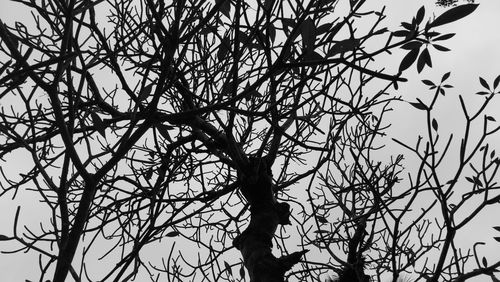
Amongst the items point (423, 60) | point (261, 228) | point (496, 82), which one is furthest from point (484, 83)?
point (261, 228)

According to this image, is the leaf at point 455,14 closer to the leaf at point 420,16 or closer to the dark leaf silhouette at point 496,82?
the leaf at point 420,16

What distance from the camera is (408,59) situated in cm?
158

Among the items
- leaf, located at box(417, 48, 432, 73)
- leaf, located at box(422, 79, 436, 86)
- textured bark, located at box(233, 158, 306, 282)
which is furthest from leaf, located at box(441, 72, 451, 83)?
textured bark, located at box(233, 158, 306, 282)

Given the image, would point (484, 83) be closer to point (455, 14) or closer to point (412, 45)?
point (412, 45)

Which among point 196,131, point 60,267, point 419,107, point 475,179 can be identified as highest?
point 196,131

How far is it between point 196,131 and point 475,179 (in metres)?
1.69

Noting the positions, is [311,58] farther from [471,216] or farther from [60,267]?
[60,267]

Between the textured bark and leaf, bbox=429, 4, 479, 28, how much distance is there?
1332 millimetres

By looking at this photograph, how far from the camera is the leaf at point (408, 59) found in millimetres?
1576

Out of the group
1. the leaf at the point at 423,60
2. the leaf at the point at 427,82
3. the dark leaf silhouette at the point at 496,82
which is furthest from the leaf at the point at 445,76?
the leaf at the point at 423,60

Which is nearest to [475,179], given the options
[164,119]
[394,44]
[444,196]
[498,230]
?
[498,230]

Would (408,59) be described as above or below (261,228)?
below

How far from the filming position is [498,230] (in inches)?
87.2

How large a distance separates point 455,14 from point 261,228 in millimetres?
1587
